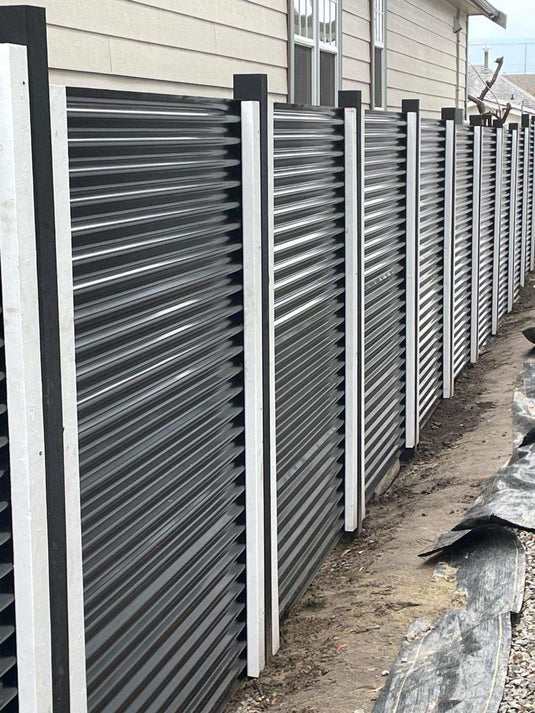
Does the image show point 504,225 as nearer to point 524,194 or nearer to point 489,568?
point 524,194

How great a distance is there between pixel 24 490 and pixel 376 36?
11.0m

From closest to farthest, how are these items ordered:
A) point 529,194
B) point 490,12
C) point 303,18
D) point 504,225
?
point 303,18 < point 504,225 < point 529,194 < point 490,12

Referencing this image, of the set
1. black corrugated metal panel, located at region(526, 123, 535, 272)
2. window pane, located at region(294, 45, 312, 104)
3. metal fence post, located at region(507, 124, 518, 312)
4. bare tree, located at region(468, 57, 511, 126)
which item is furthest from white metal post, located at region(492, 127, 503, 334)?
bare tree, located at region(468, 57, 511, 126)

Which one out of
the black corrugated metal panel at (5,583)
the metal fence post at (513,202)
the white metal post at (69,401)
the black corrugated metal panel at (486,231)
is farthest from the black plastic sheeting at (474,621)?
the metal fence post at (513,202)

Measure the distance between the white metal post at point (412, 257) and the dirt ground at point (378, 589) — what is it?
0.68 m

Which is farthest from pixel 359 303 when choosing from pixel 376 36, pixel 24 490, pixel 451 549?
pixel 376 36

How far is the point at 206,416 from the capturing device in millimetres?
3699

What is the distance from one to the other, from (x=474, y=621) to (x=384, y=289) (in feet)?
10.1

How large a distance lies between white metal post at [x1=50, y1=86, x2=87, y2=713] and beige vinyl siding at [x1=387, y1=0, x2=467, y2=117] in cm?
1107

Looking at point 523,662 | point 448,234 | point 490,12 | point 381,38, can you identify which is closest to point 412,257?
point 448,234

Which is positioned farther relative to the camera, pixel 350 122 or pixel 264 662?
pixel 350 122

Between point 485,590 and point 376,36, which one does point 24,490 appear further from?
point 376,36

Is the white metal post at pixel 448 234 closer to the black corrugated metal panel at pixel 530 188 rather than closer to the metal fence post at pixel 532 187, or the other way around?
the black corrugated metal panel at pixel 530 188

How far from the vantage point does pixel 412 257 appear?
768 centimetres
